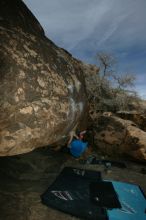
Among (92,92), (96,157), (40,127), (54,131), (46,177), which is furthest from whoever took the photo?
(92,92)

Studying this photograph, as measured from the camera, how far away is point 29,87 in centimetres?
253

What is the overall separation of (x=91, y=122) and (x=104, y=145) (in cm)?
74

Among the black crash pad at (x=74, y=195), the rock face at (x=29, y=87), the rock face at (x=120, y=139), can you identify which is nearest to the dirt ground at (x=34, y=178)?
the black crash pad at (x=74, y=195)

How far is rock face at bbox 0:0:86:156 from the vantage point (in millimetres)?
2396

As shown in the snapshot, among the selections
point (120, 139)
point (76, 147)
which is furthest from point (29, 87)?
point (120, 139)

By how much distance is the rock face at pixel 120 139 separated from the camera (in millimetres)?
5391

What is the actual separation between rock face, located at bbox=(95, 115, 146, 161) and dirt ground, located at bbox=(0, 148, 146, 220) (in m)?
0.38

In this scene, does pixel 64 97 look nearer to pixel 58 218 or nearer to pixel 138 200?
pixel 58 218

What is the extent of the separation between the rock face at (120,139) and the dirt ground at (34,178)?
38cm

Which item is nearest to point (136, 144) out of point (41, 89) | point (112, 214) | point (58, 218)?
point (112, 214)

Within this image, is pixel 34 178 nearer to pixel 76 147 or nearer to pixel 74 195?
pixel 74 195

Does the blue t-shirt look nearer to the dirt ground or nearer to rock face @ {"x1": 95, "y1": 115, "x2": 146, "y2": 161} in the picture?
the dirt ground

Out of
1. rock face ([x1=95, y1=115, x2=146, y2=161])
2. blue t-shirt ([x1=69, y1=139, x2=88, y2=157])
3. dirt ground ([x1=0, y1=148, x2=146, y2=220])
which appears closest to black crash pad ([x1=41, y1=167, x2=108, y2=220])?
dirt ground ([x1=0, y1=148, x2=146, y2=220])

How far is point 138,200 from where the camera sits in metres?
3.42
